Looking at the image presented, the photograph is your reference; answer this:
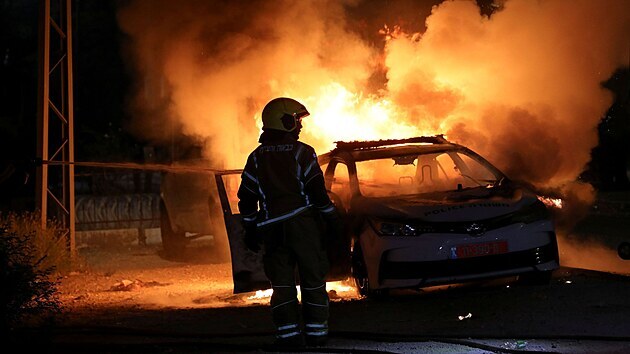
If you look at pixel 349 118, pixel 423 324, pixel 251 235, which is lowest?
pixel 423 324

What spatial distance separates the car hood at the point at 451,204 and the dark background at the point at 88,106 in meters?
11.2

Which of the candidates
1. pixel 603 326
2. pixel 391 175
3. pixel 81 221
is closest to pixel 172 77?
pixel 81 221

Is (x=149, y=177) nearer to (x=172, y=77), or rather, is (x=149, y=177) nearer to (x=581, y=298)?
(x=172, y=77)

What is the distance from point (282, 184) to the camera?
6883mm

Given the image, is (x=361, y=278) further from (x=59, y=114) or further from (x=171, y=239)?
(x=171, y=239)

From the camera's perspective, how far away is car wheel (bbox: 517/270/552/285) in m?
8.74

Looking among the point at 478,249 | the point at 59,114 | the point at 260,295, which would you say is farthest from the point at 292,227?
the point at 59,114

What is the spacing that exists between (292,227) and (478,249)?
2.27 meters

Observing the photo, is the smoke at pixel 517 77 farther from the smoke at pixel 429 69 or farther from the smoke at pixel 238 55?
the smoke at pixel 238 55

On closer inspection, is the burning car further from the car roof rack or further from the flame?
the flame

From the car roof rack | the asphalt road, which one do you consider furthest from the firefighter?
the car roof rack

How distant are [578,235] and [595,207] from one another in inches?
221

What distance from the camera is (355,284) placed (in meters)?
8.99

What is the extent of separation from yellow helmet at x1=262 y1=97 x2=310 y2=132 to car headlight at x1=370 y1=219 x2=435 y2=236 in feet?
5.87
